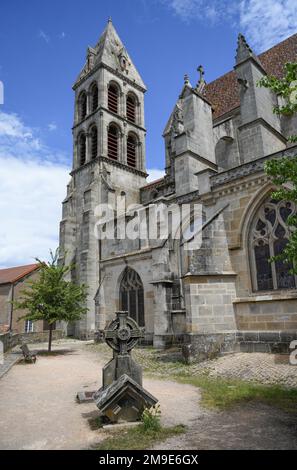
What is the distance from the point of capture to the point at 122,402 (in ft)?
15.1

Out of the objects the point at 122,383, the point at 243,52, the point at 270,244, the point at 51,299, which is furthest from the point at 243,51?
the point at 122,383

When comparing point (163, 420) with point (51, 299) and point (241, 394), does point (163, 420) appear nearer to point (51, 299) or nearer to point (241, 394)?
point (241, 394)

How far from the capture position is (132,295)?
17.3 meters

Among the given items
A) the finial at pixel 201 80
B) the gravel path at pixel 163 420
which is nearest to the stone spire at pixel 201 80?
the finial at pixel 201 80

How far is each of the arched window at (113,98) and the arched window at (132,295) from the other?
17.9 metres

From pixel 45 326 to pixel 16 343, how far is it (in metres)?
10.9

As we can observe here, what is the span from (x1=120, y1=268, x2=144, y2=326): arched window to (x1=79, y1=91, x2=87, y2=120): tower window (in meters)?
19.3

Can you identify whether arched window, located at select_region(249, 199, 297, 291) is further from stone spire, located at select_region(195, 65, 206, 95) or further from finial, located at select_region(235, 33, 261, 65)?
stone spire, located at select_region(195, 65, 206, 95)

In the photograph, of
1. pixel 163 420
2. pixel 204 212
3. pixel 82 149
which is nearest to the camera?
pixel 163 420

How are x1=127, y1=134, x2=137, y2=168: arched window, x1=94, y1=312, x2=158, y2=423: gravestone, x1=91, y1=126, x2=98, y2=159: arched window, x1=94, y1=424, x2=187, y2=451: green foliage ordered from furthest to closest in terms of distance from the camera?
x1=127, y1=134, x2=137, y2=168: arched window
x1=91, y1=126, x2=98, y2=159: arched window
x1=94, y1=312, x2=158, y2=423: gravestone
x1=94, y1=424, x2=187, y2=451: green foliage

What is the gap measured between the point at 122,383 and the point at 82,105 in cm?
3086

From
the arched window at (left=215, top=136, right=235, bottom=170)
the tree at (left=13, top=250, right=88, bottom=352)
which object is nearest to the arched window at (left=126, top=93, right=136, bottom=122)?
the arched window at (left=215, top=136, right=235, bottom=170)

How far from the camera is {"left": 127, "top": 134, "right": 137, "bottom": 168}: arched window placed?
29.2m
